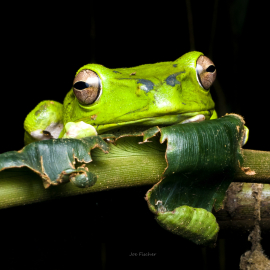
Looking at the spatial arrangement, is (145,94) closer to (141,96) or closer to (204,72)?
(141,96)

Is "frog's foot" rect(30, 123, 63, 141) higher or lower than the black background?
lower

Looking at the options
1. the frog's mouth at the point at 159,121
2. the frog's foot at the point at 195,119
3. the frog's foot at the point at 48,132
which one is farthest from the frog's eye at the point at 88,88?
the frog's foot at the point at 48,132

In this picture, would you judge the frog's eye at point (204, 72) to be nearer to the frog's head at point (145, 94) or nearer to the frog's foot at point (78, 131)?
the frog's head at point (145, 94)

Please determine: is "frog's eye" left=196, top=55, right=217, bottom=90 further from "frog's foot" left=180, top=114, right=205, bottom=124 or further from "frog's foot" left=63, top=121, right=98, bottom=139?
"frog's foot" left=63, top=121, right=98, bottom=139

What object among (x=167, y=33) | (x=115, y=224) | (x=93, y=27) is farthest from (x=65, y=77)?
(x=115, y=224)

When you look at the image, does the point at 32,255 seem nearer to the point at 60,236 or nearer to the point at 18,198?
the point at 60,236

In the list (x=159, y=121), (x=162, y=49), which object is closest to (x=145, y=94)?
(x=159, y=121)

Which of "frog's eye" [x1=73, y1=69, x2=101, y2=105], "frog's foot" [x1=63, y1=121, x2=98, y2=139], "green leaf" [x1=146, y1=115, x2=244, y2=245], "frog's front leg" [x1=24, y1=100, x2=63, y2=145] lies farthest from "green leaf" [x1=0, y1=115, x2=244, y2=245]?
"frog's front leg" [x1=24, y1=100, x2=63, y2=145]
